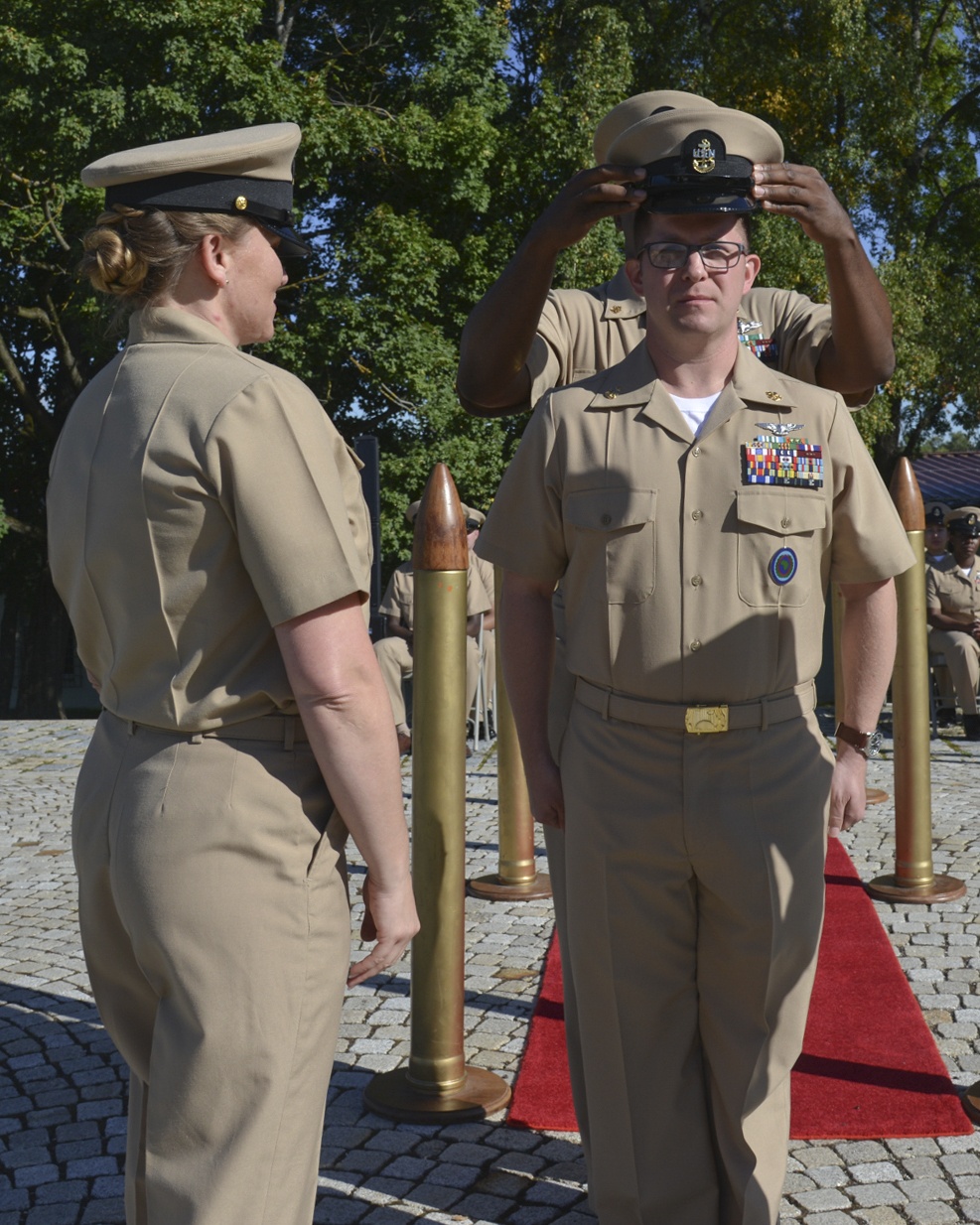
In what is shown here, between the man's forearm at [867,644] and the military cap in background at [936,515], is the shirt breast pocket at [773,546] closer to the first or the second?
the man's forearm at [867,644]

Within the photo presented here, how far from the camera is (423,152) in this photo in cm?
2219

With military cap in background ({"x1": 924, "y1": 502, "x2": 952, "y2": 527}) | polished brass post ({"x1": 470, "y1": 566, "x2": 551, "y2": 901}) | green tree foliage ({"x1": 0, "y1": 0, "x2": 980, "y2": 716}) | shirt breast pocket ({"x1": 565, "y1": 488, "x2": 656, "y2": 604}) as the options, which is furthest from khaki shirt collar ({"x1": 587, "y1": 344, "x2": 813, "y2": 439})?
green tree foliage ({"x1": 0, "y1": 0, "x2": 980, "y2": 716})

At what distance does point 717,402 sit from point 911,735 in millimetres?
3526

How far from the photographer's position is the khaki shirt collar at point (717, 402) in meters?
2.82

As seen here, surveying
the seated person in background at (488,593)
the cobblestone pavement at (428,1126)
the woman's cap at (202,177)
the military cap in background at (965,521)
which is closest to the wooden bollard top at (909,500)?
the cobblestone pavement at (428,1126)

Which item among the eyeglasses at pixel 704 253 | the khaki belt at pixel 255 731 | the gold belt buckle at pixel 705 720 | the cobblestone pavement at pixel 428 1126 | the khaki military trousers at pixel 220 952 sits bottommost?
the cobblestone pavement at pixel 428 1126

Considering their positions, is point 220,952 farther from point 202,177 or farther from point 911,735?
point 911,735

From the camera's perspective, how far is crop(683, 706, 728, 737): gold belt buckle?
271 cm

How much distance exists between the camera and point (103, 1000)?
2232 mm

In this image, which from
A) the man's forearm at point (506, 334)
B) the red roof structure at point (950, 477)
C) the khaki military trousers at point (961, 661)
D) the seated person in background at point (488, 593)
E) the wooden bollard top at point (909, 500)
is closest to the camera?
the man's forearm at point (506, 334)

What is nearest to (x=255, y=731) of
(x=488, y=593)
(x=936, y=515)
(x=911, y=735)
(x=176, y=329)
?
(x=176, y=329)

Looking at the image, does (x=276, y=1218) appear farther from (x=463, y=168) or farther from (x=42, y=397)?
(x=42, y=397)

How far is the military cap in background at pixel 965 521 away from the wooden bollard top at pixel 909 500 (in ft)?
25.6

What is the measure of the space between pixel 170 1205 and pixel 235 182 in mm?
1615
